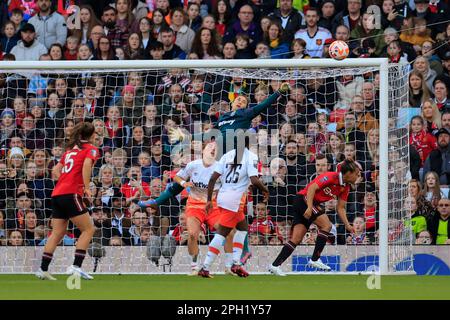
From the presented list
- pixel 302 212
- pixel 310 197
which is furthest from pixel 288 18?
pixel 310 197

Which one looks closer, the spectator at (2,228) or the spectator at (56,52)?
the spectator at (2,228)

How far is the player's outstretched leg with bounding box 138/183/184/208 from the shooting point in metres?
17.1

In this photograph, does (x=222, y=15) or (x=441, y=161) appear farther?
(x=222, y=15)

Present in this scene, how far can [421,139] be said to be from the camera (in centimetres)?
1809

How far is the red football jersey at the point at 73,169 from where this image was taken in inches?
568

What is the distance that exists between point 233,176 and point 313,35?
5248 mm

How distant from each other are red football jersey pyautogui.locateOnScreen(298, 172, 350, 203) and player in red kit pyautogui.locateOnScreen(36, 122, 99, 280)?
3113mm

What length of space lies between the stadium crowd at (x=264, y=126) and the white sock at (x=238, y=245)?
2.02 metres

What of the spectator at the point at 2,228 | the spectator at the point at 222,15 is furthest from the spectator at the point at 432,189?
the spectator at the point at 2,228

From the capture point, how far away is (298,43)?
19.4 meters

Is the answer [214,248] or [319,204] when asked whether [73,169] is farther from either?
[319,204]

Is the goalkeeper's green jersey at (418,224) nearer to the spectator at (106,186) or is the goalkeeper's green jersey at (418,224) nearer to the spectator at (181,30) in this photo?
the spectator at (106,186)

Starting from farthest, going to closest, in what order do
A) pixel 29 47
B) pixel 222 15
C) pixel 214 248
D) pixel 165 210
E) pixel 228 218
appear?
pixel 29 47 < pixel 222 15 < pixel 165 210 < pixel 228 218 < pixel 214 248

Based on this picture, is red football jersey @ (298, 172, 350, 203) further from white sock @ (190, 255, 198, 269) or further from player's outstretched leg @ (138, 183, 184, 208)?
player's outstretched leg @ (138, 183, 184, 208)
